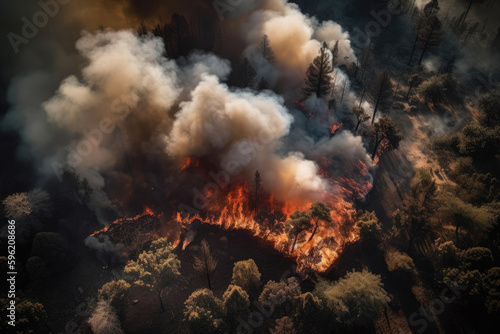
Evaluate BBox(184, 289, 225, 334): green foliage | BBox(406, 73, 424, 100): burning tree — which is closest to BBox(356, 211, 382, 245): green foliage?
BBox(184, 289, 225, 334): green foliage

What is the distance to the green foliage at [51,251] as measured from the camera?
4616 centimetres

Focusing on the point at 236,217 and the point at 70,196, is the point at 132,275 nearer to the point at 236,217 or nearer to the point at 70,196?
the point at 236,217

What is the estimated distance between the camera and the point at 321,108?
6756 centimetres

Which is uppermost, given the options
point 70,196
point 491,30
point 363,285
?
point 491,30

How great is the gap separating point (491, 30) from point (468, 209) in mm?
67253

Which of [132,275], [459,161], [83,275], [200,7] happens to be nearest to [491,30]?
[459,161]

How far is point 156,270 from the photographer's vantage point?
4175cm

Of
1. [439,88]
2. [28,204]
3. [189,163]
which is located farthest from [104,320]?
[439,88]

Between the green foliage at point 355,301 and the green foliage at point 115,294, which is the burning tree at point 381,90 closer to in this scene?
the green foliage at point 355,301

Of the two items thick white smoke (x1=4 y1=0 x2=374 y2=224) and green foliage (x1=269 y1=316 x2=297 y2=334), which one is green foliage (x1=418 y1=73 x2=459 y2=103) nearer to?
thick white smoke (x1=4 y1=0 x2=374 y2=224)

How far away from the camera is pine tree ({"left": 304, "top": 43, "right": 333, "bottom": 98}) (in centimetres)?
6550

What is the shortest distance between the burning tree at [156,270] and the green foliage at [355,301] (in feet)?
65.4

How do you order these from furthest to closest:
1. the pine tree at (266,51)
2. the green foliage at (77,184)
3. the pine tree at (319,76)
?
the pine tree at (266,51) < the pine tree at (319,76) < the green foliage at (77,184)

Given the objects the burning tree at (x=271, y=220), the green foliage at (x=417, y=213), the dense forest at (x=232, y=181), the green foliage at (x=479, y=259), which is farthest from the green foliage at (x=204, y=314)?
the green foliage at (x=479, y=259)
